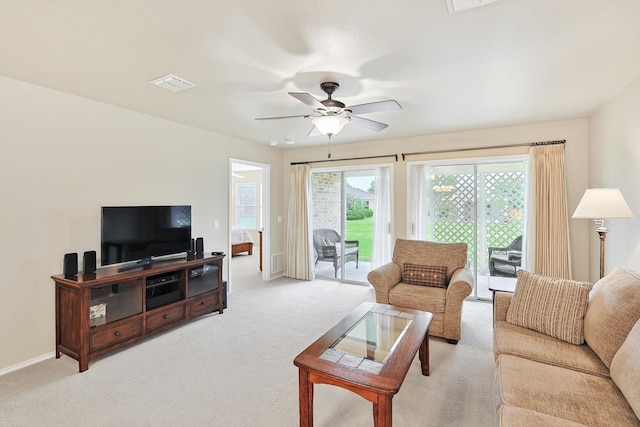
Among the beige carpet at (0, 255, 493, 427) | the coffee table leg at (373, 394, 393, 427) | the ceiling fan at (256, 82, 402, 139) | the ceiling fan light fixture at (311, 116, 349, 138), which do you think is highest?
the ceiling fan at (256, 82, 402, 139)

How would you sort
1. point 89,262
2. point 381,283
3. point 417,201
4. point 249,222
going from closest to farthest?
point 89,262 < point 381,283 < point 417,201 < point 249,222

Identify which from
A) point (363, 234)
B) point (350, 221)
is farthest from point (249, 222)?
point (363, 234)

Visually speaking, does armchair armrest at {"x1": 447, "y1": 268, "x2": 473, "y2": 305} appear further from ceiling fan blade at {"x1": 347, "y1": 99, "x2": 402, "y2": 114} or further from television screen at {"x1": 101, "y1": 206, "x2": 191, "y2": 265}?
television screen at {"x1": 101, "y1": 206, "x2": 191, "y2": 265}

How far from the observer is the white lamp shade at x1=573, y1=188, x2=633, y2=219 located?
2.52 m

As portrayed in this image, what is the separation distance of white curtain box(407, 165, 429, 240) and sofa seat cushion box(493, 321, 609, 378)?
265cm

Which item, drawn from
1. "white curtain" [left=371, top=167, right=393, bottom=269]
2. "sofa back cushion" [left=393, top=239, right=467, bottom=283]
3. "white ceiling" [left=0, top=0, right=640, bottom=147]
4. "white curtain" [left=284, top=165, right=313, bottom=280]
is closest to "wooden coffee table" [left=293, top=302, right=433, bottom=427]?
"sofa back cushion" [left=393, top=239, right=467, bottom=283]

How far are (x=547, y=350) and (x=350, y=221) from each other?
3798 millimetres

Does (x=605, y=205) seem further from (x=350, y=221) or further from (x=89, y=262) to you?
(x=89, y=262)

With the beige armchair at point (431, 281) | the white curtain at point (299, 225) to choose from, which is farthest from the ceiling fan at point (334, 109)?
the white curtain at point (299, 225)

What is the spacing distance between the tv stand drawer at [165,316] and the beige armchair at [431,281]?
7.24 feet

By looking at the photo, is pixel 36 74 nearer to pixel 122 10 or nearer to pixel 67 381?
pixel 122 10

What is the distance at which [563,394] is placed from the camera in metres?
1.52

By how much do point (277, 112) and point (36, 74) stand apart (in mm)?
2123

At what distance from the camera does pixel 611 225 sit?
128 inches
